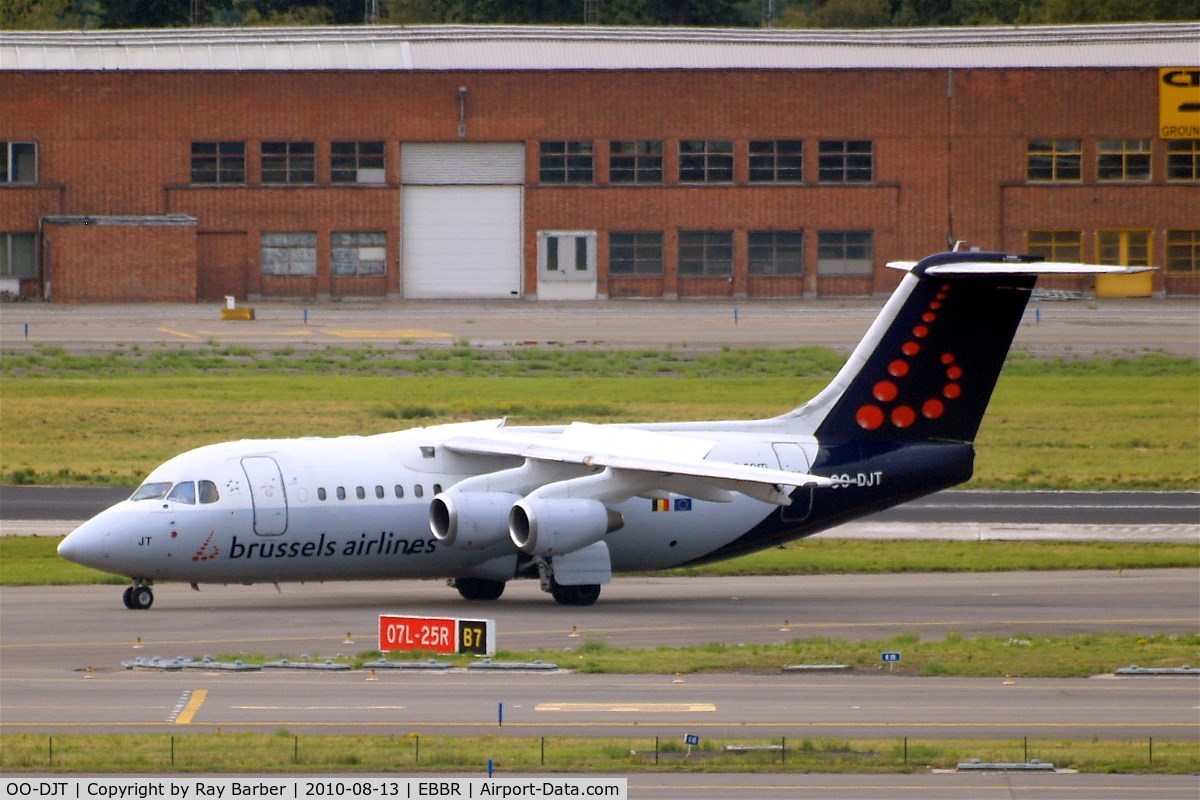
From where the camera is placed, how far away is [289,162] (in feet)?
329

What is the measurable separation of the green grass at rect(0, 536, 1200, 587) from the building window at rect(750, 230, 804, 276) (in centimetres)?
6023

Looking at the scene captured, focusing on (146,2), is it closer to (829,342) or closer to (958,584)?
(829,342)

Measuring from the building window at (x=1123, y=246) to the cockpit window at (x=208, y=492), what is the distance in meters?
76.3

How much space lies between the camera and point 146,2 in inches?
5418

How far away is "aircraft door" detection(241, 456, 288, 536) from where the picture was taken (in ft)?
108

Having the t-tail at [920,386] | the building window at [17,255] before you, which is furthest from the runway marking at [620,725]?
the building window at [17,255]

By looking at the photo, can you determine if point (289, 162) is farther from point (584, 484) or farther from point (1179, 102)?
point (584, 484)

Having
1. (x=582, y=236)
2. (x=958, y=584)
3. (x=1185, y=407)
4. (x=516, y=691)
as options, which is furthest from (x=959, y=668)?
(x=582, y=236)

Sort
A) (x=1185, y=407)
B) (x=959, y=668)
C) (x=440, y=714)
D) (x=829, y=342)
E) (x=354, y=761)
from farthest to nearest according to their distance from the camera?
(x=829, y=342) → (x=1185, y=407) → (x=959, y=668) → (x=440, y=714) → (x=354, y=761)

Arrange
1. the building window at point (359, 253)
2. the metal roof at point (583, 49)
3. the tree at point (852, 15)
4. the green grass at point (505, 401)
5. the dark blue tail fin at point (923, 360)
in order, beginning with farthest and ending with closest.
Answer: the tree at point (852, 15) → the building window at point (359, 253) → the metal roof at point (583, 49) → the green grass at point (505, 401) → the dark blue tail fin at point (923, 360)

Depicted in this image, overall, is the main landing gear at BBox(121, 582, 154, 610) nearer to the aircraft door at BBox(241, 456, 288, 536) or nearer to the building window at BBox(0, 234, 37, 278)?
the aircraft door at BBox(241, 456, 288, 536)

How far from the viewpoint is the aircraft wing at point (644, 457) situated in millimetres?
31750

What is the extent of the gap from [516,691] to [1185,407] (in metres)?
44.6
